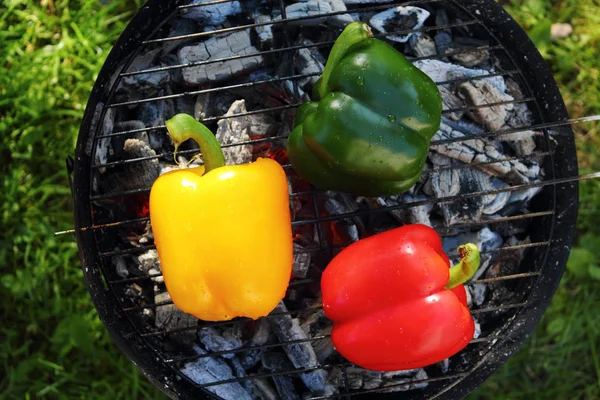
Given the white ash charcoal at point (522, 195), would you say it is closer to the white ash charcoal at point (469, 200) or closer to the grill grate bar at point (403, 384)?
the white ash charcoal at point (469, 200)

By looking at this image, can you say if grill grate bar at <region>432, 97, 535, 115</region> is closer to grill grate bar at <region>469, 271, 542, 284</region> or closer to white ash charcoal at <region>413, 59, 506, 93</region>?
white ash charcoal at <region>413, 59, 506, 93</region>

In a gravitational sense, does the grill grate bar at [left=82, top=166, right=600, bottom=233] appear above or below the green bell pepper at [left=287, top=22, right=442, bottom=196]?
below

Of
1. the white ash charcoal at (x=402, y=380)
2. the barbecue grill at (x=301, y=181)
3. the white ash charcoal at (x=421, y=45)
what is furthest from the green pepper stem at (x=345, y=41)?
the white ash charcoal at (x=402, y=380)

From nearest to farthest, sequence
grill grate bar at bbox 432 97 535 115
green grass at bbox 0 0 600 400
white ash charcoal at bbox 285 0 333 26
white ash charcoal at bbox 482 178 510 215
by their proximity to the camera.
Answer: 1. grill grate bar at bbox 432 97 535 115
2. white ash charcoal at bbox 285 0 333 26
3. white ash charcoal at bbox 482 178 510 215
4. green grass at bbox 0 0 600 400

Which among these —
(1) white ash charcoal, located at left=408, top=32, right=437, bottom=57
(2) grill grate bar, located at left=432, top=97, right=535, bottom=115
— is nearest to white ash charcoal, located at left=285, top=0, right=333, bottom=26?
(1) white ash charcoal, located at left=408, top=32, right=437, bottom=57

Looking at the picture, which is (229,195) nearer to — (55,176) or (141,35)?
(141,35)
